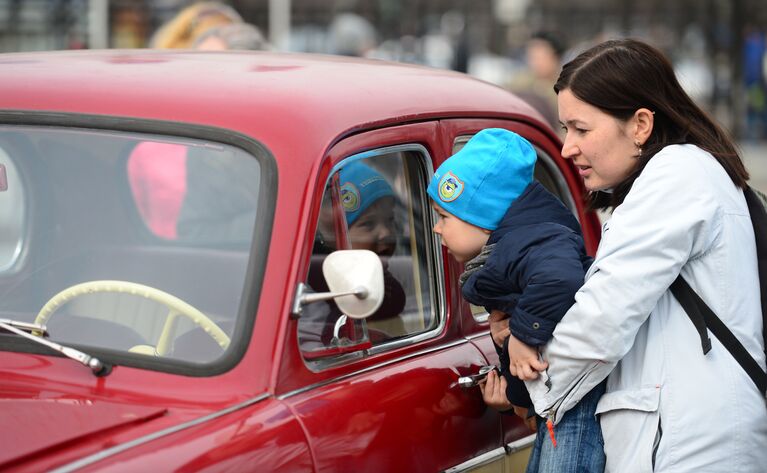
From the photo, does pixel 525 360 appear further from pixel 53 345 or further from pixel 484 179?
pixel 53 345

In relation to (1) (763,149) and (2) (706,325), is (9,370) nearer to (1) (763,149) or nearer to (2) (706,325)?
(2) (706,325)

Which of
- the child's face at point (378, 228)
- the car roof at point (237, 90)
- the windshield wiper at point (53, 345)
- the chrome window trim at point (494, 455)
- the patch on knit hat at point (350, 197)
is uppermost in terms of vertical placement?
the car roof at point (237, 90)

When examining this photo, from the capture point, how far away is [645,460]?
266cm

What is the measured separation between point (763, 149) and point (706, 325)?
1896cm

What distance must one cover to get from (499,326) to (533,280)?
0.27m

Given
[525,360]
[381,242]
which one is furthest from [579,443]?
[381,242]

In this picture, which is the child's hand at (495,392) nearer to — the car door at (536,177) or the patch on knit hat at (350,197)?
the car door at (536,177)

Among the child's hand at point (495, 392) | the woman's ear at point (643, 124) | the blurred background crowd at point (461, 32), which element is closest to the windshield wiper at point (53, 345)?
the child's hand at point (495, 392)

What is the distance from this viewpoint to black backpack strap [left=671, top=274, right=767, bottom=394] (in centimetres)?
267

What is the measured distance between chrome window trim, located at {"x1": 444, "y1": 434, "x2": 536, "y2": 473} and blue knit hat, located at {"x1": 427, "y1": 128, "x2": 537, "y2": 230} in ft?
1.98

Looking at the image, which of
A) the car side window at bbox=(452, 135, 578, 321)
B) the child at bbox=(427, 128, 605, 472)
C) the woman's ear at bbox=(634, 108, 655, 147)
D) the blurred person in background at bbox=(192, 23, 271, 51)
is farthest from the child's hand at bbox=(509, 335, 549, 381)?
the blurred person in background at bbox=(192, 23, 271, 51)

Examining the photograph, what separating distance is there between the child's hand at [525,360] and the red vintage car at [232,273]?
247 mm

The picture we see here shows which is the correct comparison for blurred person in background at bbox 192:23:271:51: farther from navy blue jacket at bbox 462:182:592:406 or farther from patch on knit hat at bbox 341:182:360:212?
navy blue jacket at bbox 462:182:592:406

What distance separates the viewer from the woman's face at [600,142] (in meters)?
2.88
